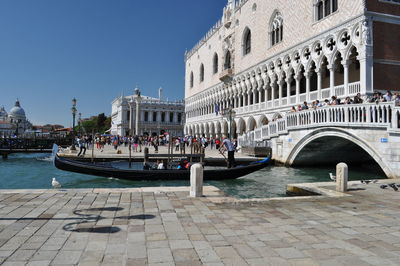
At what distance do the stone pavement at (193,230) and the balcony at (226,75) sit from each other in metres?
26.0

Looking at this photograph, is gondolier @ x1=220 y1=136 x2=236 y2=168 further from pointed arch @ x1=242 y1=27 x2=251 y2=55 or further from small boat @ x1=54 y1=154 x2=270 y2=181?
pointed arch @ x1=242 y1=27 x2=251 y2=55

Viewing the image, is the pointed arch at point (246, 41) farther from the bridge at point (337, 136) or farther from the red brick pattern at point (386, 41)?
the red brick pattern at point (386, 41)

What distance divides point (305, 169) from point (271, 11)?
14109 millimetres

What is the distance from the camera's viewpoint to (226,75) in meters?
31.4

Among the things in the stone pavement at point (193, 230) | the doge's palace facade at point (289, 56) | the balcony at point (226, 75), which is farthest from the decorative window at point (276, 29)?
the stone pavement at point (193, 230)

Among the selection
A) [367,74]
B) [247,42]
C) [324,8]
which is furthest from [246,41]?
[367,74]

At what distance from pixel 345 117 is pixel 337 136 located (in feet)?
3.20

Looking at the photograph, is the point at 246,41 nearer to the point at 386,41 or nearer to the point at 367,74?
the point at 386,41

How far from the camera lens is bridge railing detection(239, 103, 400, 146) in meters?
9.84

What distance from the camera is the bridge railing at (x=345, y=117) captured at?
9.84 metres

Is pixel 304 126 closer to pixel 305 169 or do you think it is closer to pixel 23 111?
pixel 305 169

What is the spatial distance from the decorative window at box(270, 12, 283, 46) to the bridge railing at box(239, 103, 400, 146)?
8.79 m

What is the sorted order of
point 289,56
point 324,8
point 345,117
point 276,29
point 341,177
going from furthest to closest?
point 276,29, point 289,56, point 324,8, point 345,117, point 341,177

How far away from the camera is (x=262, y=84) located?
25.2 metres
